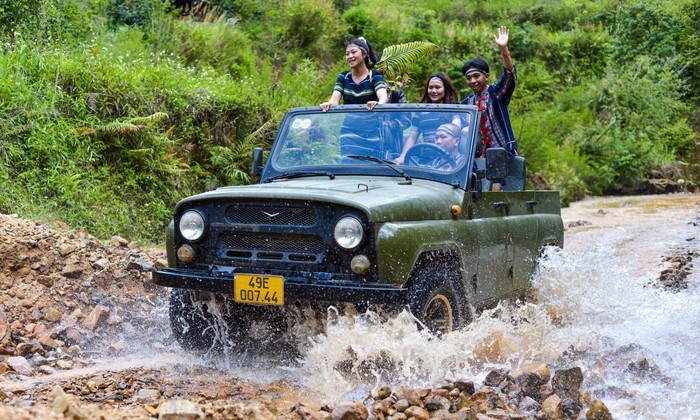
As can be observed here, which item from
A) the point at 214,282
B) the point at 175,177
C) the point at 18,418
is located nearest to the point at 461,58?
the point at 175,177

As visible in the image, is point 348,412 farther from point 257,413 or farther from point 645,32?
point 645,32

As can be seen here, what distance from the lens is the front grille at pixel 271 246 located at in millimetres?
5273

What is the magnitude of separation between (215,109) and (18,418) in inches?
374

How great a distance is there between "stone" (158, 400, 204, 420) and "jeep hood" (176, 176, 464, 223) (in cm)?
164

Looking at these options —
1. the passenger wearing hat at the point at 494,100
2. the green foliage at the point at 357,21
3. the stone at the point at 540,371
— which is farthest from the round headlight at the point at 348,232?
the green foliage at the point at 357,21

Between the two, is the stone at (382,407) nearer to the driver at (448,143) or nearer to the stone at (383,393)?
the stone at (383,393)

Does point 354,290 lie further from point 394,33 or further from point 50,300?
point 394,33

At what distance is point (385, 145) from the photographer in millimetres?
6363

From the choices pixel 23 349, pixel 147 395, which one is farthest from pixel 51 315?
pixel 147 395

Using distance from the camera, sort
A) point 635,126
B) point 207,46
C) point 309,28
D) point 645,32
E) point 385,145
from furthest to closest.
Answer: point 645,32, point 635,126, point 309,28, point 207,46, point 385,145

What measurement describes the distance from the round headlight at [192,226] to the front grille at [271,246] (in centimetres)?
15

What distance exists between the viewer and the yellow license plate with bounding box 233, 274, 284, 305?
5125mm

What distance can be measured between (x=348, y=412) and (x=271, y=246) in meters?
1.46

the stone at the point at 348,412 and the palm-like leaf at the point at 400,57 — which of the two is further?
the palm-like leaf at the point at 400,57
